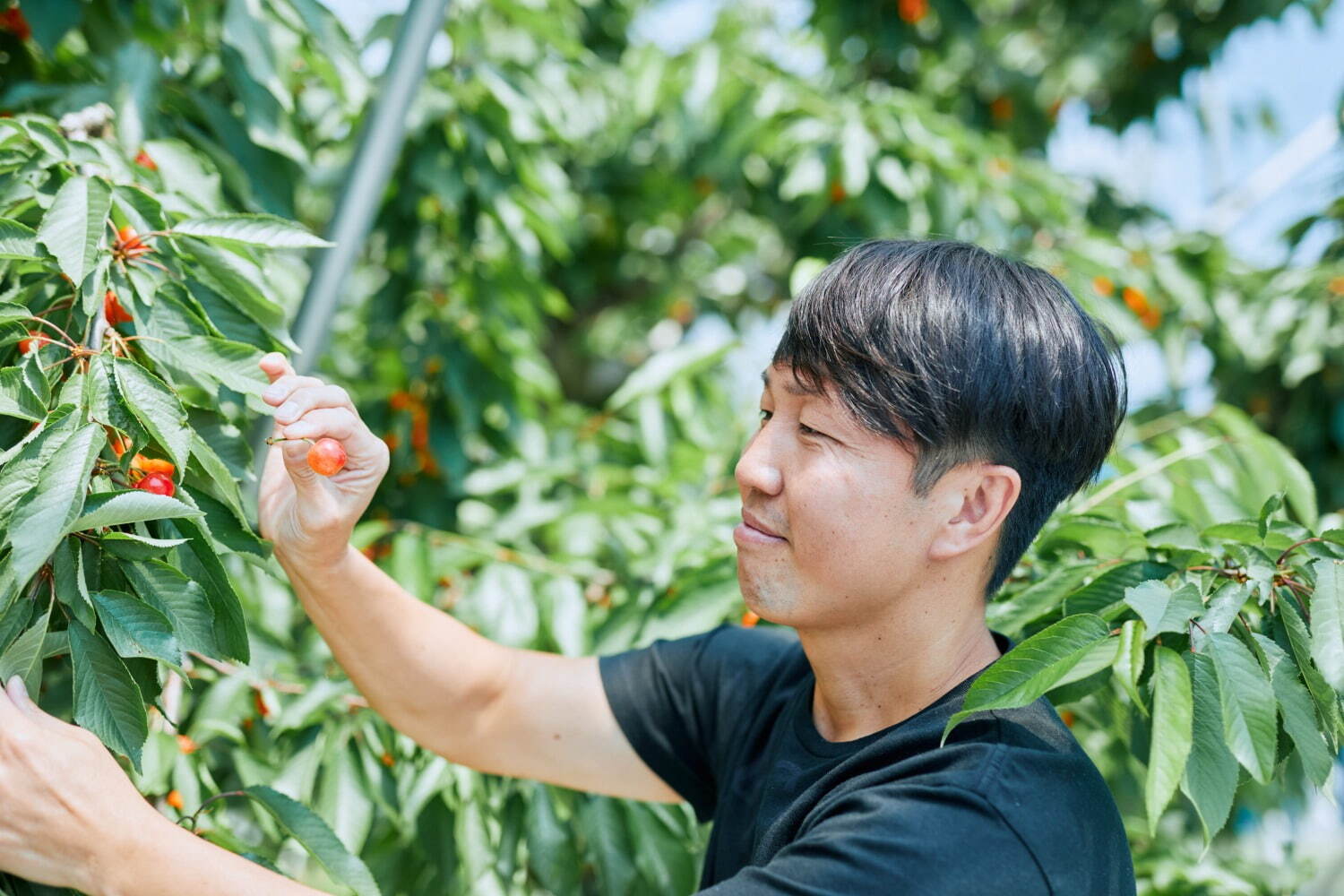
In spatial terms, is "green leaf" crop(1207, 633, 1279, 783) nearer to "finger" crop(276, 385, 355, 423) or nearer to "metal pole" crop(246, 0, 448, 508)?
"finger" crop(276, 385, 355, 423)

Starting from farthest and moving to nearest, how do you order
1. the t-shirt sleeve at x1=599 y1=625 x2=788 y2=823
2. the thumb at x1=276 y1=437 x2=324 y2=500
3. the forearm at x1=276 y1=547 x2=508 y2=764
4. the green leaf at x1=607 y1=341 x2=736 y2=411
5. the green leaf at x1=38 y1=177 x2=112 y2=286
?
1. the green leaf at x1=607 y1=341 x2=736 y2=411
2. the t-shirt sleeve at x1=599 y1=625 x2=788 y2=823
3. the forearm at x1=276 y1=547 x2=508 y2=764
4. the thumb at x1=276 y1=437 x2=324 y2=500
5. the green leaf at x1=38 y1=177 x2=112 y2=286

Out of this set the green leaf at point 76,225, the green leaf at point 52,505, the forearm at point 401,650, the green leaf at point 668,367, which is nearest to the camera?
the green leaf at point 52,505

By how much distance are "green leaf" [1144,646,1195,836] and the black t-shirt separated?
95 millimetres

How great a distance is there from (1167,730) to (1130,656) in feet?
0.24

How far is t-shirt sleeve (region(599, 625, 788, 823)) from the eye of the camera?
162cm

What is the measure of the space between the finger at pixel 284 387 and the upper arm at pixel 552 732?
0.55m

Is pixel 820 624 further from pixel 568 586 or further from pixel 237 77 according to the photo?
pixel 237 77

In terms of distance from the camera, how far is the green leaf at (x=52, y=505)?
3.17 feet

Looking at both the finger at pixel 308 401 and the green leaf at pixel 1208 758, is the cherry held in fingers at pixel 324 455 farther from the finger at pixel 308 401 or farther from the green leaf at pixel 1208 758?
the green leaf at pixel 1208 758

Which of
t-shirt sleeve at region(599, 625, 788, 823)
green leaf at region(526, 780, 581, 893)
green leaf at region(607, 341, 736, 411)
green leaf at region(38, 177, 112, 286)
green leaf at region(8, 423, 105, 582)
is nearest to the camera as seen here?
green leaf at region(8, 423, 105, 582)

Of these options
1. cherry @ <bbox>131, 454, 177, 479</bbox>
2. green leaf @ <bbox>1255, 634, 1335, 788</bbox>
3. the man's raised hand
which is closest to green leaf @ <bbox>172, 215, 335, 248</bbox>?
the man's raised hand

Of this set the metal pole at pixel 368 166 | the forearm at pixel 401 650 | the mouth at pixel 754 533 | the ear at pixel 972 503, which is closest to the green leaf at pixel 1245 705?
the ear at pixel 972 503

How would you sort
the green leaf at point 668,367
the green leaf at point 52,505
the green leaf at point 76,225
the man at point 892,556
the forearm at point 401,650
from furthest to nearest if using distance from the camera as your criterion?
the green leaf at point 668,367 < the forearm at point 401,650 < the green leaf at point 76,225 < the man at point 892,556 < the green leaf at point 52,505

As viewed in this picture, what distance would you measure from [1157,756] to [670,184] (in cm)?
266
